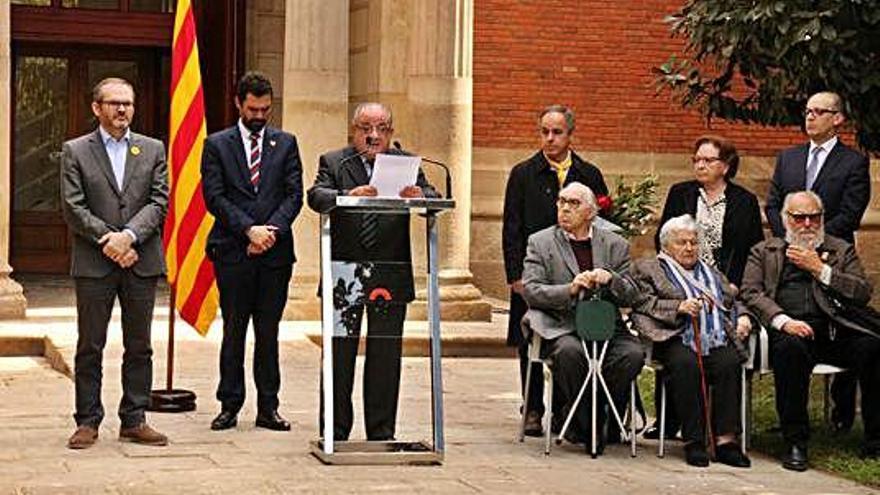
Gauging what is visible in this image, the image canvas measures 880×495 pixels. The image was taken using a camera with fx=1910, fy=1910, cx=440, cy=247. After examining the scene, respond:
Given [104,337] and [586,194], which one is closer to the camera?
[104,337]

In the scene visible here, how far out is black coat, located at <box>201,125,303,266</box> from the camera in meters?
10.8

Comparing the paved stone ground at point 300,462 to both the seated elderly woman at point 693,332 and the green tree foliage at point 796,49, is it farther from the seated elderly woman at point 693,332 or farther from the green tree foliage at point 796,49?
the green tree foliage at point 796,49

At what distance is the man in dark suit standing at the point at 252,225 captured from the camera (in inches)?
425

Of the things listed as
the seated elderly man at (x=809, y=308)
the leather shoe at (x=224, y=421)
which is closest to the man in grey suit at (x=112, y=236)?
the leather shoe at (x=224, y=421)

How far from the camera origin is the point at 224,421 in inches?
431

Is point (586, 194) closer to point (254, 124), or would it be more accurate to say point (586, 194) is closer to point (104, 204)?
point (254, 124)

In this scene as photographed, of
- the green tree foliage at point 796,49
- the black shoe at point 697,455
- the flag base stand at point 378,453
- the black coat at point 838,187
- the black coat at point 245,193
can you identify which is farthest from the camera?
the green tree foliage at point 796,49

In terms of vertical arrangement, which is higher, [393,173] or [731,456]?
[393,173]

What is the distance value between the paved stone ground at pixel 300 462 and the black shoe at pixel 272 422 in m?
0.08

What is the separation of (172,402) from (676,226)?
3.34m

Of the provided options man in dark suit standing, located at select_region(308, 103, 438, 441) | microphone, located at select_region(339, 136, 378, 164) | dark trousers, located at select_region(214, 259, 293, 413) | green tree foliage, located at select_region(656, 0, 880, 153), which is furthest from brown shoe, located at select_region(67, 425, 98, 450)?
green tree foliage, located at select_region(656, 0, 880, 153)

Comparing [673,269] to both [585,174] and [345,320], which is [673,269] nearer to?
[585,174]

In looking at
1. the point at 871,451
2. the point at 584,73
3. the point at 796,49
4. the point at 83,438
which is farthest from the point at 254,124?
the point at 584,73

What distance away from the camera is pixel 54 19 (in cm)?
2033
